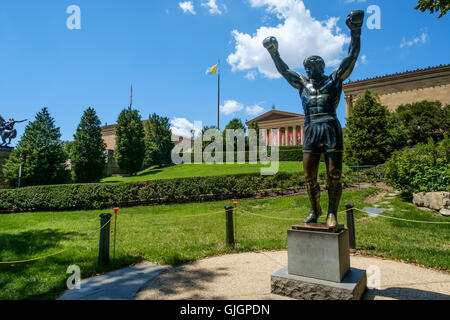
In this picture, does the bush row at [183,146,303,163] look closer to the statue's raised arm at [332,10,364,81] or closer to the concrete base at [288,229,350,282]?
the statue's raised arm at [332,10,364,81]

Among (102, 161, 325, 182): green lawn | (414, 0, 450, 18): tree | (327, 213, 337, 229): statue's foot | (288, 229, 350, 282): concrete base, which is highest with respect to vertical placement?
(414, 0, 450, 18): tree

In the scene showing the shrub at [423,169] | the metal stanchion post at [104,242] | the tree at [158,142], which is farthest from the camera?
the tree at [158,142]

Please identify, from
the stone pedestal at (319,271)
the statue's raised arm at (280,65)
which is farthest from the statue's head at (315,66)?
the stone pedestal at (319,271)

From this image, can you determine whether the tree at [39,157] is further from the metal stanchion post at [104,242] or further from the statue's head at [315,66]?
the statue's head at [315,66]

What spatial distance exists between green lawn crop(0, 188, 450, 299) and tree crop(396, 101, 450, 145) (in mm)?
24875

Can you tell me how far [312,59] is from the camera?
398 centimetres

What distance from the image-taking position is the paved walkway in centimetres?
361

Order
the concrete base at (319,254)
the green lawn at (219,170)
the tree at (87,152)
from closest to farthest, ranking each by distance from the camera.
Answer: the concrete base at (319,254) → the green lawn at (219,170) → the tree at (87,152)

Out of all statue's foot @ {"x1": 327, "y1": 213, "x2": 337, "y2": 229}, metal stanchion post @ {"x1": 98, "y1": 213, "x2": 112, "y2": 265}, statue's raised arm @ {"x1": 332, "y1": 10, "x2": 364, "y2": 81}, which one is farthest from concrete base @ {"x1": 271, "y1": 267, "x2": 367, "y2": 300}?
metal stanchion post @ {"x1": 98, "y1": 213, "x2": 112, "y2": 265}

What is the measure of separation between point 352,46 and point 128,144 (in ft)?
110

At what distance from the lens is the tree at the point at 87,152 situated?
29.1 metres

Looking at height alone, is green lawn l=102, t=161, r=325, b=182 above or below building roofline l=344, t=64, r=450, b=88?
below

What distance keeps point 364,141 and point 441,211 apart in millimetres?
13779
